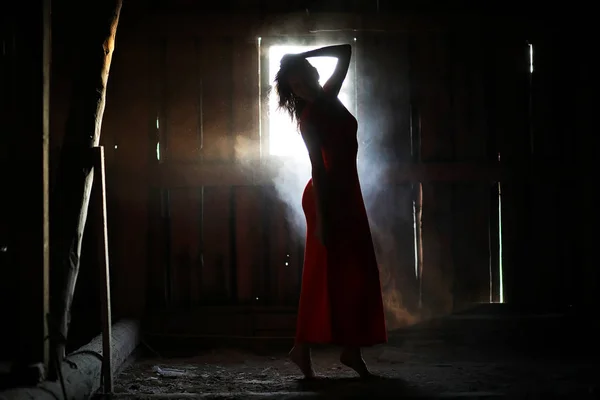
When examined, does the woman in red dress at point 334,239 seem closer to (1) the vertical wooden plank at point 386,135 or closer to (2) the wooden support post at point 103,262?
(2) the wooden support post at point 103,262

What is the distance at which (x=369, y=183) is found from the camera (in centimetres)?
595

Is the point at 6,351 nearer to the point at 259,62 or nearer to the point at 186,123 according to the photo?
the point at 186,123

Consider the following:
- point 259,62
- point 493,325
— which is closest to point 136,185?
point 259,62

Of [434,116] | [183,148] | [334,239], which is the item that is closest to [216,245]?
[183,148]

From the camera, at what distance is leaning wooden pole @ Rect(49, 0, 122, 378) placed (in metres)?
3.90

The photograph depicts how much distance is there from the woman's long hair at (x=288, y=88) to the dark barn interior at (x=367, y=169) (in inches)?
49.8

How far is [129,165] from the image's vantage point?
5887 mm

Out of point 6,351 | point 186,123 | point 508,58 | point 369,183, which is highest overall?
point 508,58

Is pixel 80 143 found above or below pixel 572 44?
below

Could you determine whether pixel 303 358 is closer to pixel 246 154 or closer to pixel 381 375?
pixel 381 375

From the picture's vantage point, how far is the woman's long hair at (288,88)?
4332 millimetres

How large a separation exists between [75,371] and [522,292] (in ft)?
13.3

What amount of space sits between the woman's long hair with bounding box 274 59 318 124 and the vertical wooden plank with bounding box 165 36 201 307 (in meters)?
1.56

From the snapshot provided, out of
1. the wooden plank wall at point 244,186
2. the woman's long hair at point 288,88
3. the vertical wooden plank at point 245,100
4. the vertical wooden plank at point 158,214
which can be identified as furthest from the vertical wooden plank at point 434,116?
the vertical wooden plank at point 158,214
